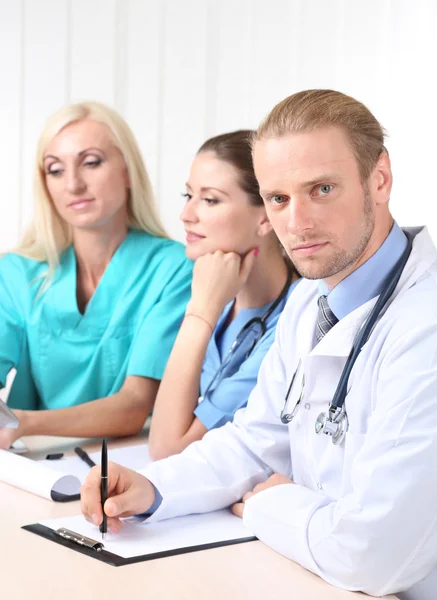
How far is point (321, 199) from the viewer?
1.20 metres

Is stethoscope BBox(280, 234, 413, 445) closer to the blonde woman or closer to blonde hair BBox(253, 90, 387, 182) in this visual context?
blonde hair BBox(253, 90, 387, 182)

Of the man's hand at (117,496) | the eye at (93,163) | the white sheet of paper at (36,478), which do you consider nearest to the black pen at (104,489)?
the man's hand at (117,496)

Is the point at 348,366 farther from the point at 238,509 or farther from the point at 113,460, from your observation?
the point at 113,460

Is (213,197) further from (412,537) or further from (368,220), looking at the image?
(412,537)

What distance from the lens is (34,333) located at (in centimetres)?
227

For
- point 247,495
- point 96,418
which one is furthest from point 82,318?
point 247,495

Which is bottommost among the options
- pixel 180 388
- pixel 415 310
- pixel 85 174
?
pixel 180 388

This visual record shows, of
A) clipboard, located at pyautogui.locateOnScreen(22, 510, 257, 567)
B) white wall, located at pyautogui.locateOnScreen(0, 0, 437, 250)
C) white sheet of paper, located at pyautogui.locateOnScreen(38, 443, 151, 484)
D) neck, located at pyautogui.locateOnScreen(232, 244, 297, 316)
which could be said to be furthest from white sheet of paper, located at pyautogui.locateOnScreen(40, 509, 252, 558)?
white wall, located at pyautogui.locateOnScreen(0, 0, 437, 250)

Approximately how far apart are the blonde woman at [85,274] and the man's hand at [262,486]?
81 cm

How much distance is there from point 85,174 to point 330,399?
1.24 m

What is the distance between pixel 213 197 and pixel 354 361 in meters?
0.80

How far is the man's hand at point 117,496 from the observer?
1219 millimetres

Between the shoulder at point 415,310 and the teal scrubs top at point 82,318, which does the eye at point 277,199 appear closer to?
the shoulder at point 415,310

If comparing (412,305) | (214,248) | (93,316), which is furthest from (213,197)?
(412,305)
